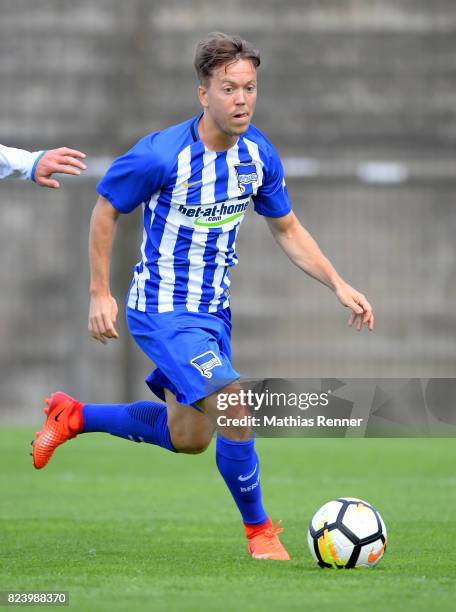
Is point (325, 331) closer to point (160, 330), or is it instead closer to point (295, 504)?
point (295, 504)

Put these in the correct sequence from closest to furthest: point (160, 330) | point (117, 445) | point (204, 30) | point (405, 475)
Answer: point (160, 330), point (405, 475), point (117, 445), point (204, 30)

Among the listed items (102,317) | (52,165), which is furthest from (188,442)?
(52,165)

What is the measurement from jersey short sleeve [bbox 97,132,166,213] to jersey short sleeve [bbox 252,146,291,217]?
0.52 metres

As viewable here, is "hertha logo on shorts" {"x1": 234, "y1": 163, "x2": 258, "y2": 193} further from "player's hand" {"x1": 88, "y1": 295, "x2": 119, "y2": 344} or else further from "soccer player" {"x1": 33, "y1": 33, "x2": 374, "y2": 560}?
"player's hand" {"x1": 88, "y1": 295, "x2": 119, "y2": 344}

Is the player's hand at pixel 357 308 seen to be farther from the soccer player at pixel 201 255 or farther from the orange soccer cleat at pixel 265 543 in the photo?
the orange soccer cleat at pixel 265 543

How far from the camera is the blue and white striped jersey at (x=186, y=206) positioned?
5.76 m

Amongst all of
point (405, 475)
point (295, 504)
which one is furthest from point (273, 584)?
point (405, 475)

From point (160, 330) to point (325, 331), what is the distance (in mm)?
8556

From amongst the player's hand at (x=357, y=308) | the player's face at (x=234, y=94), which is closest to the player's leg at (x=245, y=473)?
the player's hand at (x=357, y=308)

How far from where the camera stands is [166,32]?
1420 cm

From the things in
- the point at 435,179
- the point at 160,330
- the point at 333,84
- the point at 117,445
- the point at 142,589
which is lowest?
the point at 117,445

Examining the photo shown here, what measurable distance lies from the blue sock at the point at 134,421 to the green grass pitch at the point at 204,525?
0.48 meters

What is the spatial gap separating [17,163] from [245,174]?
3.25 ft

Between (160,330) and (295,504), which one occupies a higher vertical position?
(160,330)
